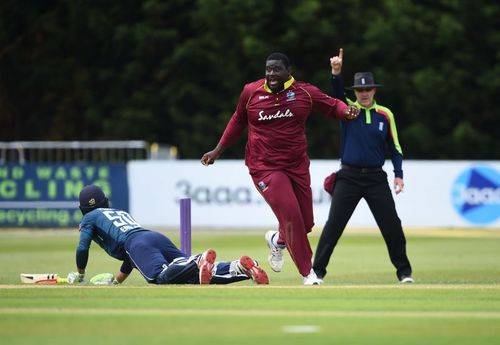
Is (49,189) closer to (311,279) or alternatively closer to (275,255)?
(275,255)

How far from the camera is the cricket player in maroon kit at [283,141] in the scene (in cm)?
1273

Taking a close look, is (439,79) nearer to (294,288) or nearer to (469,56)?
(469,56)

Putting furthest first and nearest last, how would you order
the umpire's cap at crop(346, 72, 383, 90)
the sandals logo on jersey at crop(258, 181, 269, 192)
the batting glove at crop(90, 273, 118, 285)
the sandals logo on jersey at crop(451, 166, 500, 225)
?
1. the sandals logo on jersey at crop(451, 166, 500, 225)
2. the umpire's cap at crop(346, 72, 383, 90)
3. the batting glove at crop(90, 273, 118, 285)
4. the sandals logo on jersey at crop(258, 181, 269, 192)

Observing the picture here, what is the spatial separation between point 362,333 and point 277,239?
437cm

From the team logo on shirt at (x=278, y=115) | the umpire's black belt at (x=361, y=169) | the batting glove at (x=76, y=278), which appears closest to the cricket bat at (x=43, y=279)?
the batting glove at (x=76, y=278)

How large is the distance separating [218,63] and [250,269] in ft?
79.7

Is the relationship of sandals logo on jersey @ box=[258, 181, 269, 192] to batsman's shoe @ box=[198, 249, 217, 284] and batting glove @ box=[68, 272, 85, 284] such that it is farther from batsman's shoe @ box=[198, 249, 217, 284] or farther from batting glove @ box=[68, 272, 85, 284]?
batting glove @ box=[68, 272, 85, 284]

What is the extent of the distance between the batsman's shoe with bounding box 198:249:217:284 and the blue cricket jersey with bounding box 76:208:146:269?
0.99 m

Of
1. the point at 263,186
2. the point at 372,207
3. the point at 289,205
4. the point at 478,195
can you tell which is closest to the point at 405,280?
the point at 372,207

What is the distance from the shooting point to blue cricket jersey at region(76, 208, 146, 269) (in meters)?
13.2

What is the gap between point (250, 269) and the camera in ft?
42.0

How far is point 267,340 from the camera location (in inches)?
340

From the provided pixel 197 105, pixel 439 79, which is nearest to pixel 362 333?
pixel 439 79

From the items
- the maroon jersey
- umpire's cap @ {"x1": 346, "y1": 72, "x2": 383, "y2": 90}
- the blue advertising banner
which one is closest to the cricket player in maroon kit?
the maroon jersey
